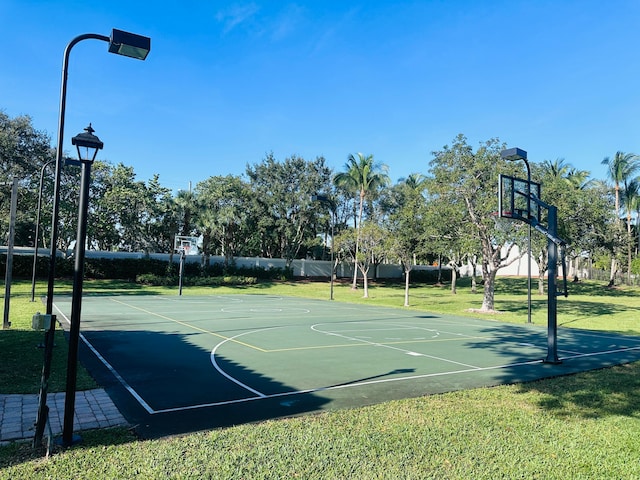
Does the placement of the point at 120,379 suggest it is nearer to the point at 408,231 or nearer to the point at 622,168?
the point at 408,231

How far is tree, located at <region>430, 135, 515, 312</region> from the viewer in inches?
842

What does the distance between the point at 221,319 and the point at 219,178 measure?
82.3 ft

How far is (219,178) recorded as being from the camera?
1598 inches

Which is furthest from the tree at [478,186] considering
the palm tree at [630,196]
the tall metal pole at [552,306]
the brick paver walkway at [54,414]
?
the palm tree at [630,196]

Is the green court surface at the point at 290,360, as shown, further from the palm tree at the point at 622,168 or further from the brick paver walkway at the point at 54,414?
the palm tree at the point at 622,168

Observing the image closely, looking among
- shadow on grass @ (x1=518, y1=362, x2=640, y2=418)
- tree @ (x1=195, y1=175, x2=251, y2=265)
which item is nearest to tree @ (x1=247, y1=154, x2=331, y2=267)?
tree @ (x1=195, y1=175, x2=251, y2=265)

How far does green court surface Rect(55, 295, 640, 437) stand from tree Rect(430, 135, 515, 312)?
490 centimetres

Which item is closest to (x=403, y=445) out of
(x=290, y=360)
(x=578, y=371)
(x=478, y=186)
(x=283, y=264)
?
(x=290, y=360)

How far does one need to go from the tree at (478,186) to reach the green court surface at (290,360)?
490 centimetres

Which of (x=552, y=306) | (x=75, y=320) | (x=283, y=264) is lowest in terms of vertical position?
(x=552, y=306)

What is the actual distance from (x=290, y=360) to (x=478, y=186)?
605 inches

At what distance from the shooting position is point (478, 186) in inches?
862

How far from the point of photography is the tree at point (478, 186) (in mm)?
21391

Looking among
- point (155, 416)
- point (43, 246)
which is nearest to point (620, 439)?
point (155, 416)
